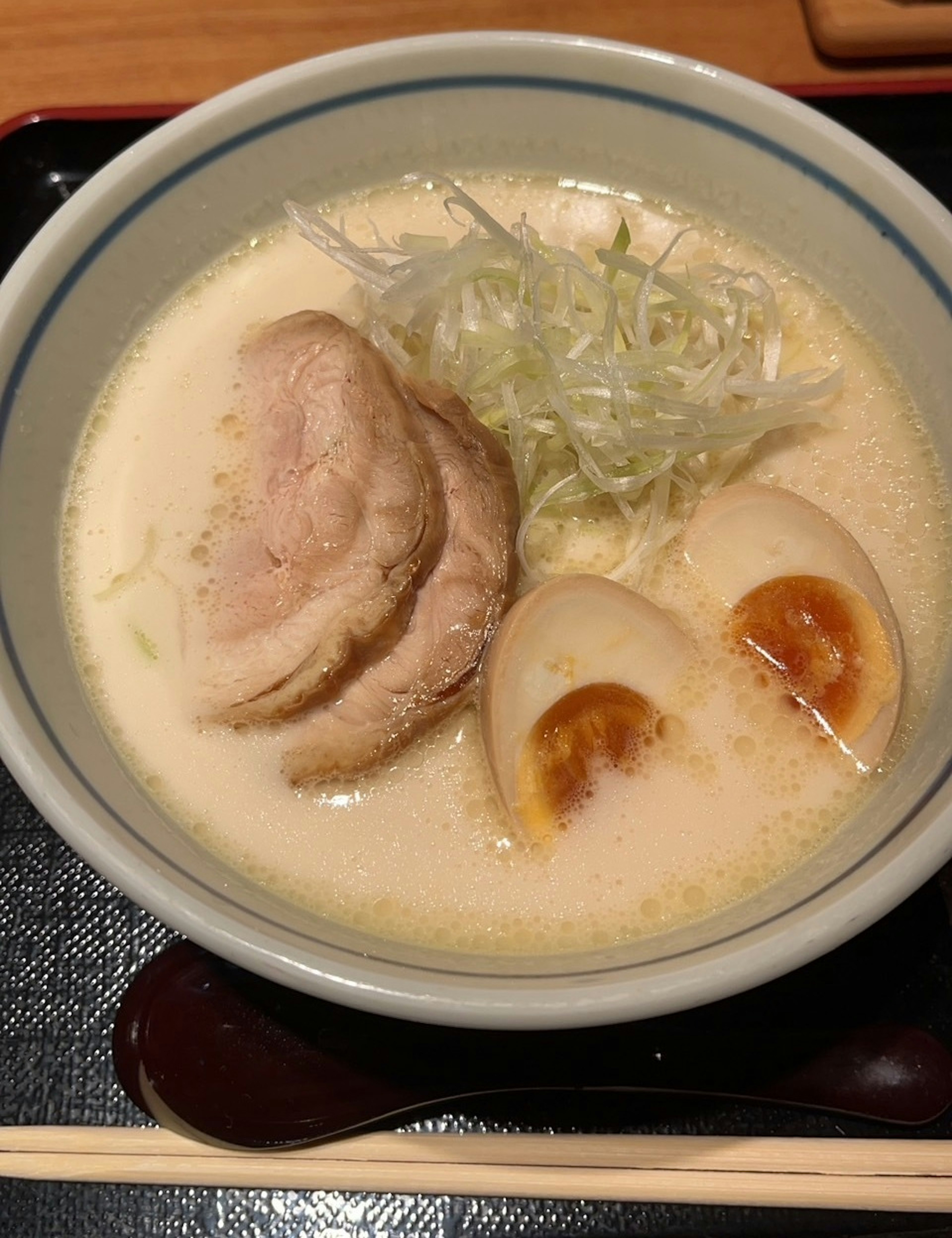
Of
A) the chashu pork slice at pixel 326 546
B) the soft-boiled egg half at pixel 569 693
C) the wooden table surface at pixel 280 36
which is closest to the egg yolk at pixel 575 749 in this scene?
the soft-boiled egg half at pixel 569 693

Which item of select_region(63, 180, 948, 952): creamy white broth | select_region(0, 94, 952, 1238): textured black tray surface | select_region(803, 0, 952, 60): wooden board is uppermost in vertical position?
select_region(803, 0, 952, 60): wooden board

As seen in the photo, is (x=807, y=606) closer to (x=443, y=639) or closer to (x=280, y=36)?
(x=443, y=639)

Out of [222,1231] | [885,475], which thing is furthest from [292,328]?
[222,1231]

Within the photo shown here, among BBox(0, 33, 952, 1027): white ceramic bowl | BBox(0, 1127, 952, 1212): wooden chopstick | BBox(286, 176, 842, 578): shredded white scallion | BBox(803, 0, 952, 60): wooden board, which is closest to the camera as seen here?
BBox(0, 33, 952, 1027): white ceramic bowl

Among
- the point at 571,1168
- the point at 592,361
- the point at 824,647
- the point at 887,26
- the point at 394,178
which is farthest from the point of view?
the point at 887,26

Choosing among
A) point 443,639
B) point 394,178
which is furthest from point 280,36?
point 443,639

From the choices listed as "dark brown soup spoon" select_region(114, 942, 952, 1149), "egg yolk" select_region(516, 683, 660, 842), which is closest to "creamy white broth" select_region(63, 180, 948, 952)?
"egg yolk" select_region(516, 683, 660, 842)

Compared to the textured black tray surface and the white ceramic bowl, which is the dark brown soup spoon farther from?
the white ceramic bowl

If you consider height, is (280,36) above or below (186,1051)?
above

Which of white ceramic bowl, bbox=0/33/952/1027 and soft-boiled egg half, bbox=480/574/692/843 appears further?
soft-boiled egg half, bbox=480/574/692/843
